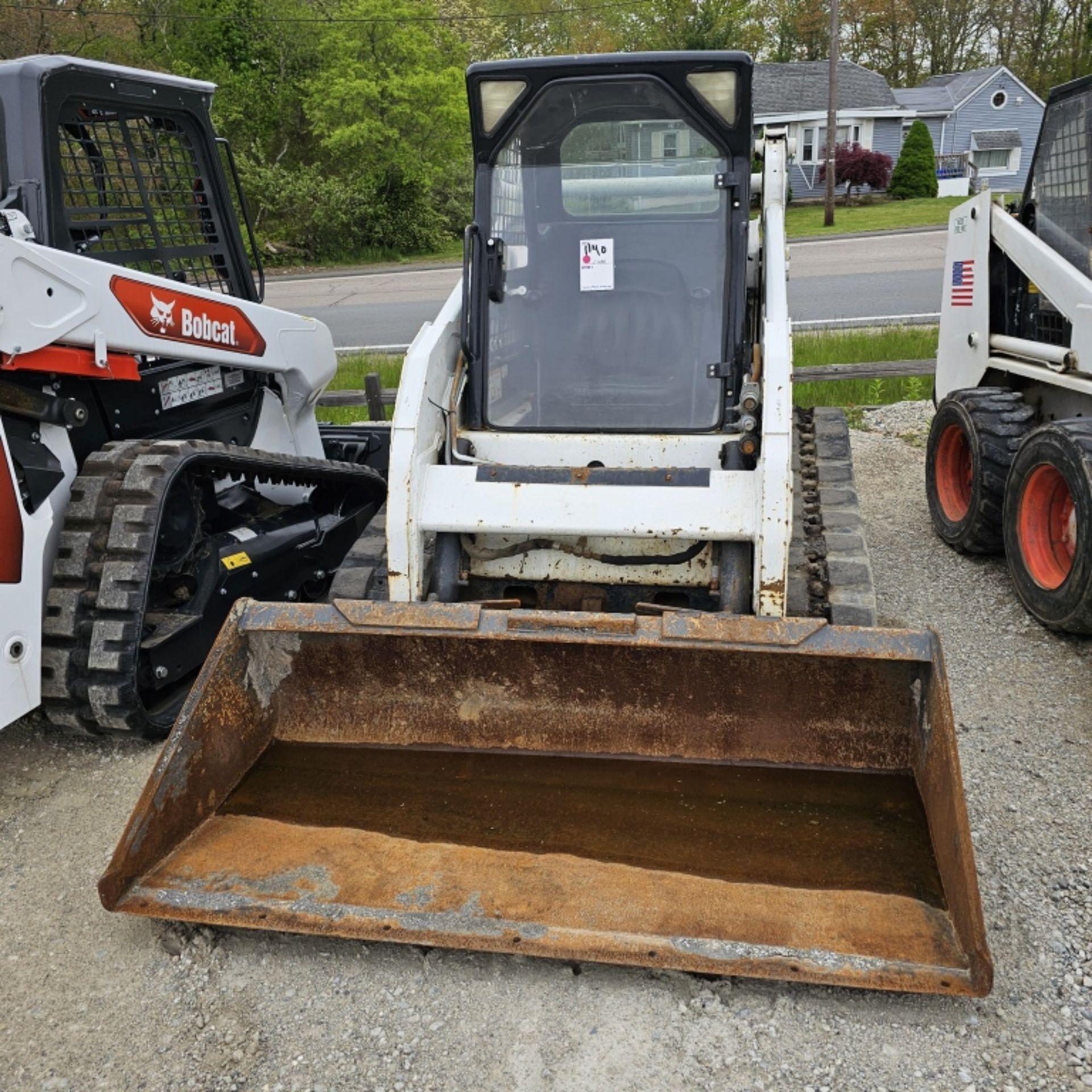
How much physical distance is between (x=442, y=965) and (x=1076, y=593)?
123 inches

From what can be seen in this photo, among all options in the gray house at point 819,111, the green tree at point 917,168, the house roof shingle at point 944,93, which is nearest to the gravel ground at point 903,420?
the green tree at point 917,168

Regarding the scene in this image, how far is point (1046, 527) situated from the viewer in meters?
4.97

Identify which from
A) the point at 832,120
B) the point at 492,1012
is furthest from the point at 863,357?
the point at 832,120

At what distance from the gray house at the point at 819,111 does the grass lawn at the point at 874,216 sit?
4806 mm

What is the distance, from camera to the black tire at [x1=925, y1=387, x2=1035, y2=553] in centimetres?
547

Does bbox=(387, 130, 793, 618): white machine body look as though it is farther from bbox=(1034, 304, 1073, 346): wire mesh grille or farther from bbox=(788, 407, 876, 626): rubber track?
bbox=(1034, 304, 1073, 346): wire mesh grille

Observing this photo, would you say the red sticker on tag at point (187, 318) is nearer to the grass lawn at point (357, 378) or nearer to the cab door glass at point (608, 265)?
the cab door glass at point (608, 265)

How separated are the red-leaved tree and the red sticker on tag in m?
32.3

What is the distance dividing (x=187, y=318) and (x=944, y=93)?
42181 millimetres

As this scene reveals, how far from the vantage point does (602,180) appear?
13.7 ft

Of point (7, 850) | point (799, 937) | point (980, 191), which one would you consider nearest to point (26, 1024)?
point (7, 850)

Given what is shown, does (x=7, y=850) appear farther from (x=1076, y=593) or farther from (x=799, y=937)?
(x=1076, y=593)

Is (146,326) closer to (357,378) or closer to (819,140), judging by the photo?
(357,378)

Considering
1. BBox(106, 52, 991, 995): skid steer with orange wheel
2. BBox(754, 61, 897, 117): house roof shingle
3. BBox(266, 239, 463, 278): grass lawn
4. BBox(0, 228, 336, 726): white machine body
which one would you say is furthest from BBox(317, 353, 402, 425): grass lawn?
BBox(754, 61, 897, 117): house roof shingle
